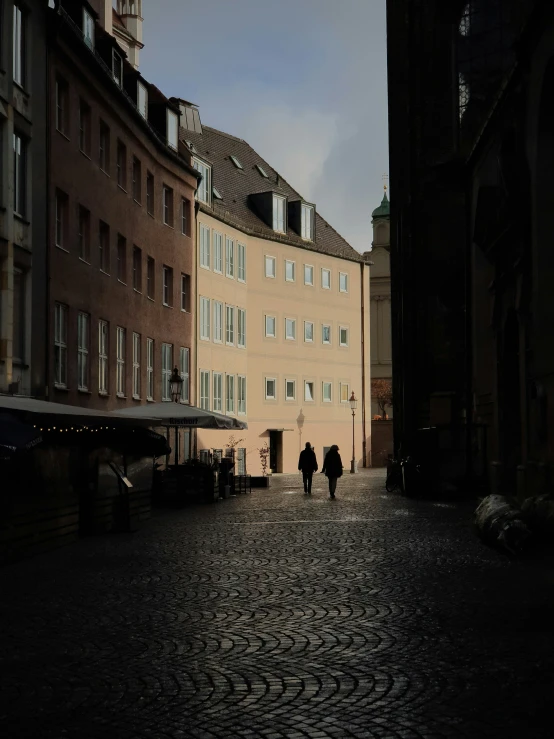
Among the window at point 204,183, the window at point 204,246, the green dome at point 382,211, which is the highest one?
the green dome at point 382,211

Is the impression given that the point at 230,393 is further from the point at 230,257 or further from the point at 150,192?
the point at 150,192

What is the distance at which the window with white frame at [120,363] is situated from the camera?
1448 inches

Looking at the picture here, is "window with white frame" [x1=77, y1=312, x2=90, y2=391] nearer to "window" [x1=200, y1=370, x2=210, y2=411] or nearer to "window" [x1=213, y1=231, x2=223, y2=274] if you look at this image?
"window" [x1=200, y1=370, x2=210, y2=411]

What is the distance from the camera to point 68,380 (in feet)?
102

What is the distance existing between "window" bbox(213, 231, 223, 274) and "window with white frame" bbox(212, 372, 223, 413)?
188 inches

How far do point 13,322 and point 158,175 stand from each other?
56.7 feet

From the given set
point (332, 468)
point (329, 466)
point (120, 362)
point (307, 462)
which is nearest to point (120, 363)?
point (120, 362)

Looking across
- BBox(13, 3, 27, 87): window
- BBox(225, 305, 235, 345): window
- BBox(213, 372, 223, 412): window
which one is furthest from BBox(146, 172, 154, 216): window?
BBox(13, 3, 27, 87): window

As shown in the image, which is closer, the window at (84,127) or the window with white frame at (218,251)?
the window at (84,127)

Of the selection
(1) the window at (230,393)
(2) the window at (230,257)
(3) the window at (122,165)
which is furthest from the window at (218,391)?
(3) the window at (122,165)

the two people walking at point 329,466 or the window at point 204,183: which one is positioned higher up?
the window at point 204,183

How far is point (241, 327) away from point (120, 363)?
19.9 meters

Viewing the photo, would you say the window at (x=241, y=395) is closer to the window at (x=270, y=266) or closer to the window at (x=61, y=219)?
the window at (x=270, y=266)

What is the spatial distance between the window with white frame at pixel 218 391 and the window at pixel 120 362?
1536 cm
